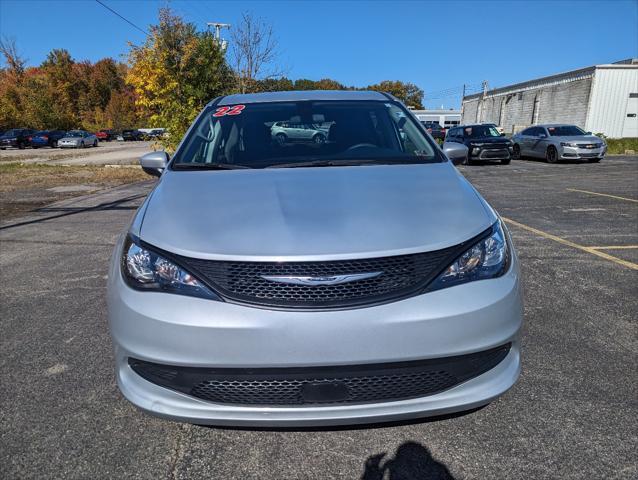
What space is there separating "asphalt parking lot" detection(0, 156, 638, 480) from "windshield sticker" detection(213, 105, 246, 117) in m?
1.76

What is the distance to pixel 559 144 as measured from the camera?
17328 millimetres

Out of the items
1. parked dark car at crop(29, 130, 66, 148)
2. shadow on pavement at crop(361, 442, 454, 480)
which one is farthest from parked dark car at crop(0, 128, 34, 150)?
shadow on pavement at crop(361, 442, 454, 480)

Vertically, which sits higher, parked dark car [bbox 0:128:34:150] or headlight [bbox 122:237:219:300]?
headlight [bbox 122:237:219:300]

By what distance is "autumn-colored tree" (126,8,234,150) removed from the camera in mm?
15500

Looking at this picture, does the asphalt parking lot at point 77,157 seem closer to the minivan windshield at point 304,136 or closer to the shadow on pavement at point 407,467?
the minivan windshield at point 304,136

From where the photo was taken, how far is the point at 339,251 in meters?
1.84

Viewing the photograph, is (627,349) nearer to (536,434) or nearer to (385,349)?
(536,434)

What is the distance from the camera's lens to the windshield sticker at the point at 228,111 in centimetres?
349

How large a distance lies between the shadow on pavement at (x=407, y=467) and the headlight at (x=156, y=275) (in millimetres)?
985

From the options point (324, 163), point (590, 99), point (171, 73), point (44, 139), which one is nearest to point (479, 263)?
point (324, 163)

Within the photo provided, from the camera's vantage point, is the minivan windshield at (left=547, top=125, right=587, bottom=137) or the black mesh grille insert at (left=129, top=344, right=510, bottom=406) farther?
the minivan windshield at (left=547, top=125, right=587, bottom=137)

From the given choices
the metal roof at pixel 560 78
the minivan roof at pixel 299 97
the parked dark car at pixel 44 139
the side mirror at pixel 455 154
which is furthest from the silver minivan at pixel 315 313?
the parked dark car at pixel 44 139

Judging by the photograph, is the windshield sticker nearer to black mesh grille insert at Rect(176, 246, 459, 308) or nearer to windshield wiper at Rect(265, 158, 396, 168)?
windshield wiper at Rect(265, 158, 396, 168)

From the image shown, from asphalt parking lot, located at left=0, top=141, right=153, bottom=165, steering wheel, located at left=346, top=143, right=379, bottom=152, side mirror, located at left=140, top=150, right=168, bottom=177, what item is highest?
steering wheel, located at left=346, top=143, right=379, bottom=152
